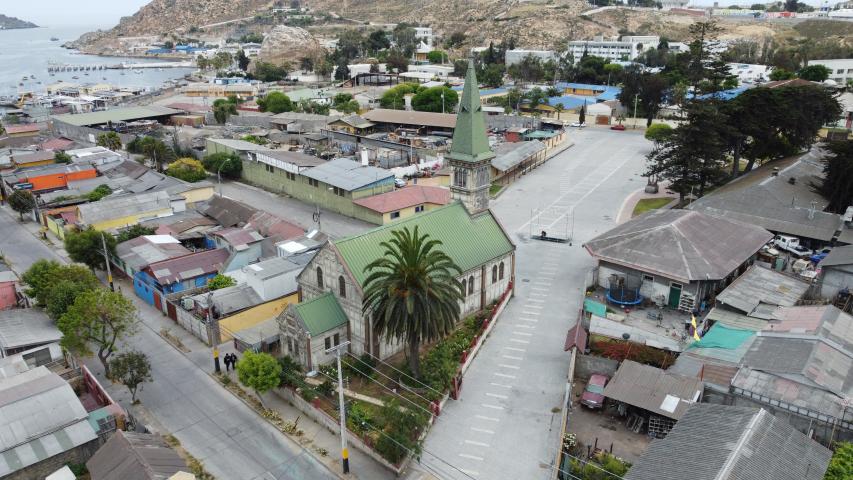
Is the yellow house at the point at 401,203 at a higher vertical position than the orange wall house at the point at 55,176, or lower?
lower

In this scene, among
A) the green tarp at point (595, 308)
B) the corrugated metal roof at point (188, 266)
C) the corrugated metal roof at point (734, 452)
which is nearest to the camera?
the corrugated metal roof at point (734, 452)

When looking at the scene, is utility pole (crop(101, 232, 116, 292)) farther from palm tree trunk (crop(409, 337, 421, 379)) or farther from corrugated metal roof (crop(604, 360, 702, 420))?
corrugated metal roof (crop(604, 360, 702, 420))

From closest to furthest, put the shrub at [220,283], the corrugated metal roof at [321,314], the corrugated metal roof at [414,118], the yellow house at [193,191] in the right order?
1. the corrugated metal roof at [321,314]
2. the shrub at [220,283]
3. the yellow house at [193,191]
4. the corrugated metal roof at [414,118]

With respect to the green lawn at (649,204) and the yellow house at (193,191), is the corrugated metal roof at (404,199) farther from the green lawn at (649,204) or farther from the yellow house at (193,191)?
the green lawn at (649,204)

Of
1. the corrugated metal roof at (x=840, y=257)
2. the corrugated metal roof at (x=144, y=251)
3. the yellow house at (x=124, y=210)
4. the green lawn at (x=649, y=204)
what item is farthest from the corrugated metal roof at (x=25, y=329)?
the green lawn at (x=649, y=204)

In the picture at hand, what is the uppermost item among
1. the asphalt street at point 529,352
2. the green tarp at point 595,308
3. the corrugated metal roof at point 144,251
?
the corrugated metal roof at point 144,251

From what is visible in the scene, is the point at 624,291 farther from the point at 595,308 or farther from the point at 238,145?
the point at 238,145
